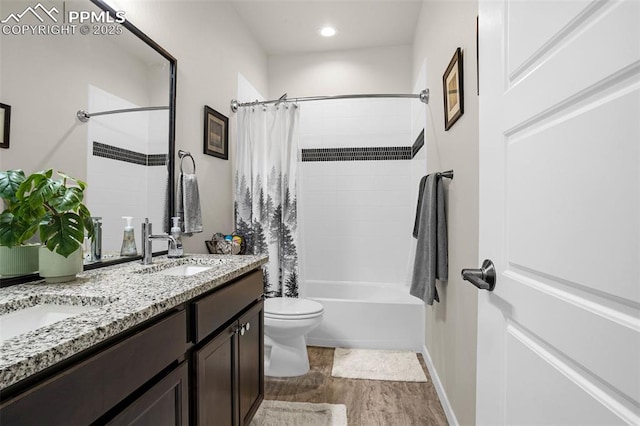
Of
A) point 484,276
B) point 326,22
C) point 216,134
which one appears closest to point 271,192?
point 216,134

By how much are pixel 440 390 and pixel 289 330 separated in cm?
97

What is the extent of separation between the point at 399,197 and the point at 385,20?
162cm

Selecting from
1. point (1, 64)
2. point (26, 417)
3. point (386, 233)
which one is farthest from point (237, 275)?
point (386, 233)

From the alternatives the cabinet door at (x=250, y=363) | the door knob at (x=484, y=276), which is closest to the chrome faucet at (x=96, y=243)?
the cabinet door at (x=250, y=363)

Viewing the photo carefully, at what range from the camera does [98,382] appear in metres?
0.67

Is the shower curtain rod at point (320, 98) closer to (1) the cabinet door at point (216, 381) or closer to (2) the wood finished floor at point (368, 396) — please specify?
(1) the cabinet door at point (216, 381)

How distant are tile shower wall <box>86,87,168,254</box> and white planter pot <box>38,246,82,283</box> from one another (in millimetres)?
315

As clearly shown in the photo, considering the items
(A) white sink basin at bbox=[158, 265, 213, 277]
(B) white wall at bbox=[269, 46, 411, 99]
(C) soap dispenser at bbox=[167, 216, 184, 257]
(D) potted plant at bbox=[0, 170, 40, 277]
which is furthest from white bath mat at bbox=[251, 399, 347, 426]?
(B) white wall at bbox=[269, 46, 411, 99]

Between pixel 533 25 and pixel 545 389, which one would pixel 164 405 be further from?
pixel 533 25

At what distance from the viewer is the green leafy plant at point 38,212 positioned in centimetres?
96

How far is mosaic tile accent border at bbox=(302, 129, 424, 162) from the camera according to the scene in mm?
3289

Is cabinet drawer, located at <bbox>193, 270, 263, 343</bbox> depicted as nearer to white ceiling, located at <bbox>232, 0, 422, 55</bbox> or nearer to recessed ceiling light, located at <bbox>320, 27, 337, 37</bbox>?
white ceiling, located at <bbox>232, 0, 422, 55</bbox>

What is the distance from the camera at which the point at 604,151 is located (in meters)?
0.49

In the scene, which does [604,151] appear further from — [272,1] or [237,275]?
[272,1]
